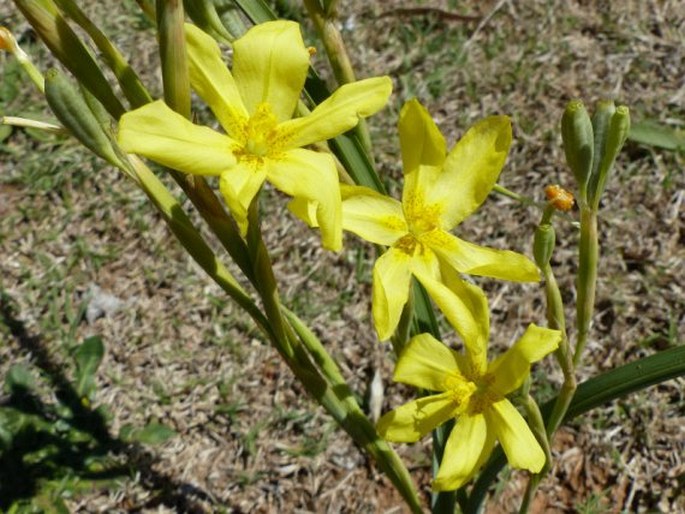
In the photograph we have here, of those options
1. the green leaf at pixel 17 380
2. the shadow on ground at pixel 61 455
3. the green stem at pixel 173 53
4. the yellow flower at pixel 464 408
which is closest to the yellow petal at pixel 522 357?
the yellow flower at pixel 464 408

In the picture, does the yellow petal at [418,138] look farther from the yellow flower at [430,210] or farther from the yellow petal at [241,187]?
the yellow petal at [241,187]

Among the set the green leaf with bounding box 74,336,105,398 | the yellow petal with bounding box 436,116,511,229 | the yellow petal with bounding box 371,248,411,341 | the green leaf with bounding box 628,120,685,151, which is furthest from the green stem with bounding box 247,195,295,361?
the green leaf with bounding box 628,120,685,151

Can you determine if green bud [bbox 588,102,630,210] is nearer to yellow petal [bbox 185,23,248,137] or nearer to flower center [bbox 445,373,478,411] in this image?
flower center [bbox 445,373,478,411]

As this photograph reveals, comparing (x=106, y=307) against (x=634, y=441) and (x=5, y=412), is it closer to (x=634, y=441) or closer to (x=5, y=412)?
(x=5, y=412)

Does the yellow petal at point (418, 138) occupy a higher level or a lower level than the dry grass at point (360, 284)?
higher

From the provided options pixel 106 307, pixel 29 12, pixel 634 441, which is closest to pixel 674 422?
pixel 634 441

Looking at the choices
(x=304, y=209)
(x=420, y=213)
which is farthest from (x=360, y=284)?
(x=304, y=209)
